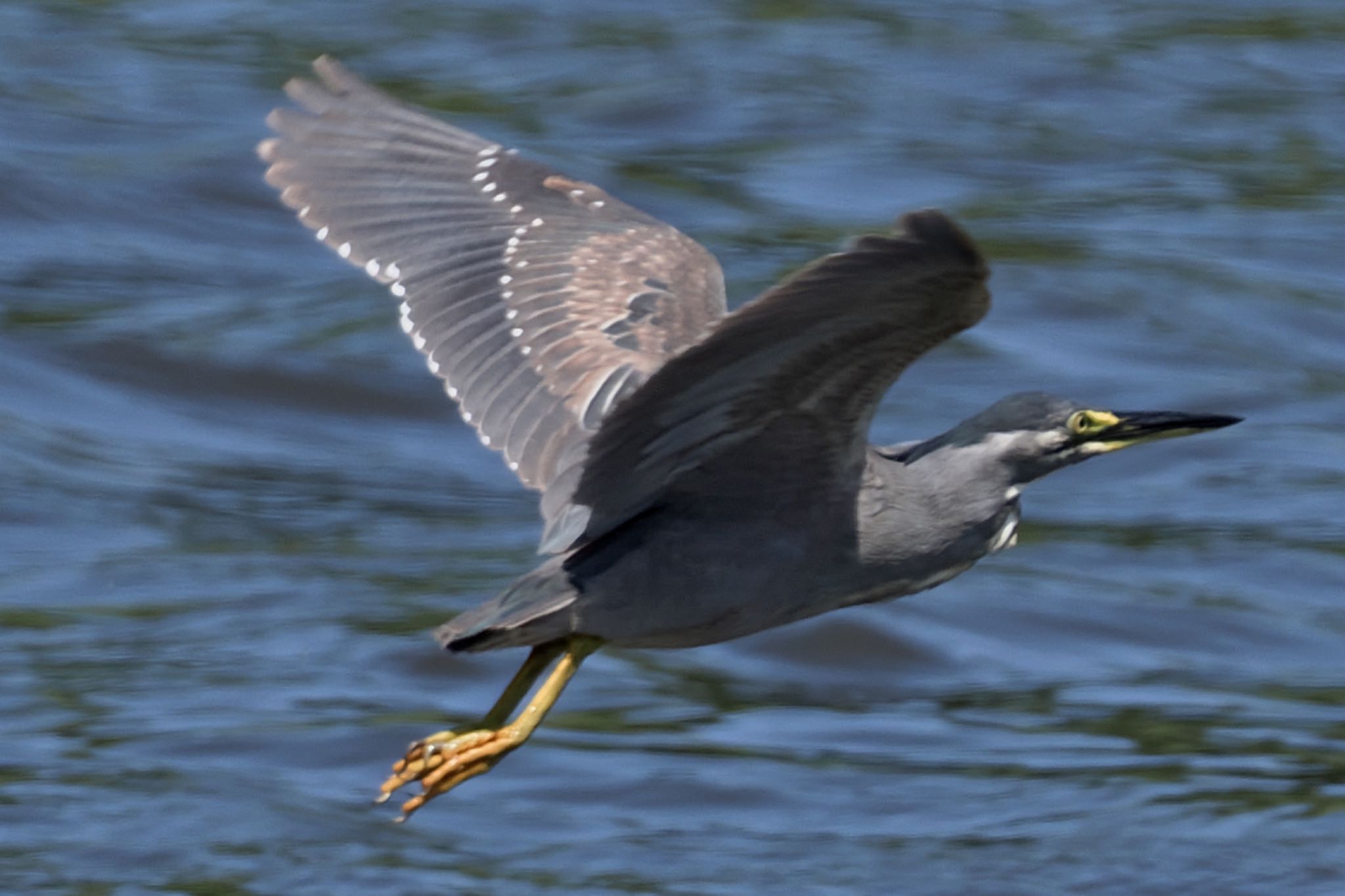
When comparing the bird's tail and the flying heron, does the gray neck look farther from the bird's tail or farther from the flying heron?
the bird's tail

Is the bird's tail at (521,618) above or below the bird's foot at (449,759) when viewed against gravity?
above

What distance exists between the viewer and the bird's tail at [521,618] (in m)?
5.39

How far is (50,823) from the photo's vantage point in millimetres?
8094

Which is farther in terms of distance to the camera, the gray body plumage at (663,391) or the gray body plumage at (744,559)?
the gray body plumage at (744,559)

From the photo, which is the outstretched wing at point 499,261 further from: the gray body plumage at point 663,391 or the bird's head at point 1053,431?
the bird's head at point 1053,431

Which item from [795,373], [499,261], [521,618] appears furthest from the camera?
[499,261]

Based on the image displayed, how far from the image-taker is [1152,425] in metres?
5.62

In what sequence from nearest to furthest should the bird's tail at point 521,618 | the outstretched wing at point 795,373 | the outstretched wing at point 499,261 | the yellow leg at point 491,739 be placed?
the outstretched wing at point 795,373 → the bird's tail at point 521,618 → the yellow leg at point 491,739 → the outstretched wing at point 499,261

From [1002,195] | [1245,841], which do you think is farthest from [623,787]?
[1002,195]

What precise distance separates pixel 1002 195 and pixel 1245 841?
5.04 m

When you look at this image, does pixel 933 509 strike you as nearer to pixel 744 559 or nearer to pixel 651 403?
pixel 744 559

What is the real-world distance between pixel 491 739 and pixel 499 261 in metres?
1.17

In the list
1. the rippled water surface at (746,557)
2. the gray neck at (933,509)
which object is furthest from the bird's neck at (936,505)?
the rippled water surface at (746,557)

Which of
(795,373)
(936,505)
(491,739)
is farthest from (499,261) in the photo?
(795,373)
